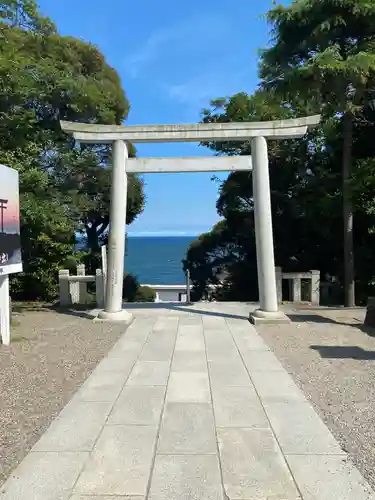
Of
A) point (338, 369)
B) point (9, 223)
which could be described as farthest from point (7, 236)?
point (338, 369)

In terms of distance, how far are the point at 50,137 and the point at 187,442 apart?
998 centimetres

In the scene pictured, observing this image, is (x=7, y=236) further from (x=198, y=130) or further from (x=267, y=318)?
(x=267, y=318)

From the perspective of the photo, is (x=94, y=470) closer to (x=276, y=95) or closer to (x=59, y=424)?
(x=59, y=424)

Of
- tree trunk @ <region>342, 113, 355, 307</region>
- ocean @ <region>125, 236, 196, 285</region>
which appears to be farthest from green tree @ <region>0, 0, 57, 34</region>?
ocean @ <region>125, 236, 196, 285</region>

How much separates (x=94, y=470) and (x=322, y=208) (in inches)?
408

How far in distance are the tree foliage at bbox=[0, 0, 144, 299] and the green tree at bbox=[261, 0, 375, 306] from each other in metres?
5.42

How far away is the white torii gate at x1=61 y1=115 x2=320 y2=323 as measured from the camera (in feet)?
28.1

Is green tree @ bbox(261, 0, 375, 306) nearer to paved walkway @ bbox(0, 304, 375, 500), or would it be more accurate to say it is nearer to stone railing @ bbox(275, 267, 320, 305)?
stone railing @ bbox(275, 267, 320, 305)

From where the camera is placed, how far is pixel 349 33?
10.6 m

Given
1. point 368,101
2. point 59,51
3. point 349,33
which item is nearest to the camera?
point 349,33

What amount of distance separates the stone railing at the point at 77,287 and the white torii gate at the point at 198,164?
7.60 feet

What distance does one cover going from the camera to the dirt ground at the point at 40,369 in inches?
137

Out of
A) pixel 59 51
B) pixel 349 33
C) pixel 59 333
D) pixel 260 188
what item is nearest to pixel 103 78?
pixel 59 51

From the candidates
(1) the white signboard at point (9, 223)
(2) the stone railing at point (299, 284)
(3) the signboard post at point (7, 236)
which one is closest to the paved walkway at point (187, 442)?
(3) the signboard post at point (7, 236)
